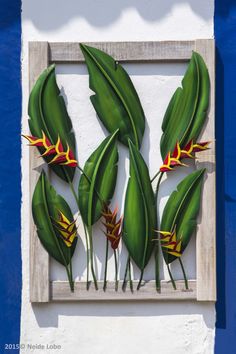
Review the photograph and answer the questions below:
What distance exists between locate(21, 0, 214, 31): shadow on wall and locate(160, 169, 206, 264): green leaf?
0.67 m

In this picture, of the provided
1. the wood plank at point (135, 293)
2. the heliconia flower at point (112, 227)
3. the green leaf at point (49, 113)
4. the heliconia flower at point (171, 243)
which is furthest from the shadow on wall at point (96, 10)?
the wood plank at point (135, 293)

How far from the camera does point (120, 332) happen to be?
109 inches

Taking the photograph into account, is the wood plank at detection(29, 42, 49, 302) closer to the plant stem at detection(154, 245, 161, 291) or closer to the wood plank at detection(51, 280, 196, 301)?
the wood plank at detection(51, 280, 196, 301)

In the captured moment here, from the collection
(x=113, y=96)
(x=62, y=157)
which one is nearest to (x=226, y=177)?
(x=113, y=96)

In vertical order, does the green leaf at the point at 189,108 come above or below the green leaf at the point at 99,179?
above

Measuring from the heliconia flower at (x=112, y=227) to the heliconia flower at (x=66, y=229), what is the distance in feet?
0.43

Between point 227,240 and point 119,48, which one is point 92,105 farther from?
point 227,240

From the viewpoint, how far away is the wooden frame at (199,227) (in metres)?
2.71

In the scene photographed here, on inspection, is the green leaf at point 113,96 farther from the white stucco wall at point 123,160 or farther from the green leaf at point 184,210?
the green leaf at point 184,210

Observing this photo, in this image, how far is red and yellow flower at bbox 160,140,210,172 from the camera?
2.69 m

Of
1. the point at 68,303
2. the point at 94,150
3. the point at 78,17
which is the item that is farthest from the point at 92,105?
the point at 68,303

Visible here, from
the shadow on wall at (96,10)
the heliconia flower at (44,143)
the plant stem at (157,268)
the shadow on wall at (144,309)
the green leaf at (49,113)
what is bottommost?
the shadow on wall at (144,309)

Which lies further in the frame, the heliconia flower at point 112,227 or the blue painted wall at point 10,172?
the blue painted wall at point 10,172

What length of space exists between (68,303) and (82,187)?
0.48 m
